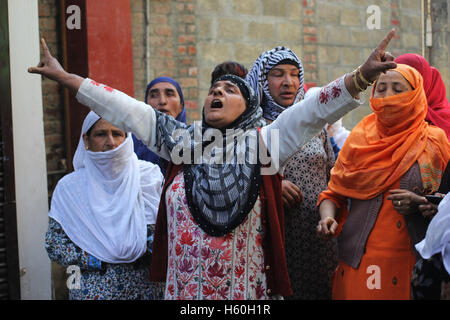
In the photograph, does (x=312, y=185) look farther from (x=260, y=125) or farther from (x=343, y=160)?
(x=260, y=125)

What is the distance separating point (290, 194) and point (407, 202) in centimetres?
65

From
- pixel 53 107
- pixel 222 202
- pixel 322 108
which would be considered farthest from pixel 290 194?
pixel 53 107

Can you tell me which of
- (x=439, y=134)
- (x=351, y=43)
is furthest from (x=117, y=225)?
(x=351, y=43)

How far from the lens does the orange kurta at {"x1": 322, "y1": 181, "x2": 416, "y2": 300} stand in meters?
2.64

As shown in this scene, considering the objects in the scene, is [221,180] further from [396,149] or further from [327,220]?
[396,149]

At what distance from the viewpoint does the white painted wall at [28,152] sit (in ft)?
13.3

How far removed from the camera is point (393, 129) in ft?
9.16

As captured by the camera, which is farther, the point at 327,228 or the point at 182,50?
the point at 182,50

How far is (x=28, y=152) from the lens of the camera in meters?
4.15

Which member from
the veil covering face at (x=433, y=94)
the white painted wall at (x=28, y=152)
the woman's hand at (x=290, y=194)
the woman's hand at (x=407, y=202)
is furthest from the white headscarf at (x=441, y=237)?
the white painted wall at (x=28, y=152)

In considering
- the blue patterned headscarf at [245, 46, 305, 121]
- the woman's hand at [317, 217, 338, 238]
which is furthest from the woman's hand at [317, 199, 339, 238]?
the blue patterned headscarf at [245, 46, 305, 121]

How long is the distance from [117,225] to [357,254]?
1.31 metres

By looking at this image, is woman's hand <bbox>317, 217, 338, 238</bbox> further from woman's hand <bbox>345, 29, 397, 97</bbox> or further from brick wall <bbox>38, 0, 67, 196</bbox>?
brick wall <bbox>38, 0, 67, 196</bbox>

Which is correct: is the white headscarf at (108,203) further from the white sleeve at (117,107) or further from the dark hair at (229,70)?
the dark hair at (229,70)
